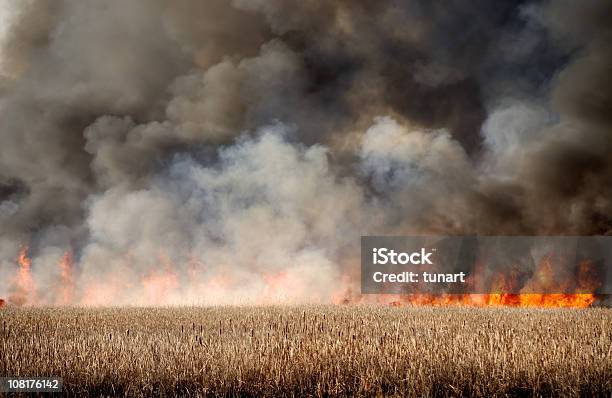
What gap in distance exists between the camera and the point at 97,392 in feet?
24.6

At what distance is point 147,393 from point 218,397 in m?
1.12

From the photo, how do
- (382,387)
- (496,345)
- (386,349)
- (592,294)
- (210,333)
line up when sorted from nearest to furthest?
1. (382,387)
2. (386,349)
3. (496,345)
4. (210,333)
5. (592,294)

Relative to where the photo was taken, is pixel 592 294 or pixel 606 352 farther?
pixel 592 294

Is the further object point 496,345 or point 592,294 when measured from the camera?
A: point 592,294

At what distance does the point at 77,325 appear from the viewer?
15.9 m

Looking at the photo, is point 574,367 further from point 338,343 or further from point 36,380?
point 36,380

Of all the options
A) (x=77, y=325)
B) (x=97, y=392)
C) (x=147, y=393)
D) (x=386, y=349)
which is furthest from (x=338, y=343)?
(x=77, y=325)

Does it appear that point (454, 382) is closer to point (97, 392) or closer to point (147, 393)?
point (147, 393)

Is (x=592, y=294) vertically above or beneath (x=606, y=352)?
above

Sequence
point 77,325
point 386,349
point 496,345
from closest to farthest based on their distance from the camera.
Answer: point 386,349
point 496,345
point 77,325

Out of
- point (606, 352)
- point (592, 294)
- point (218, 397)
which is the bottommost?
point (218, 397)

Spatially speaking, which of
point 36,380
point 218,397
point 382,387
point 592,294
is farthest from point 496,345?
point 592,294

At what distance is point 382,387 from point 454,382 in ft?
3.72

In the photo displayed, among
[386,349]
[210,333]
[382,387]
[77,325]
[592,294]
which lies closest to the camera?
[382,387]
